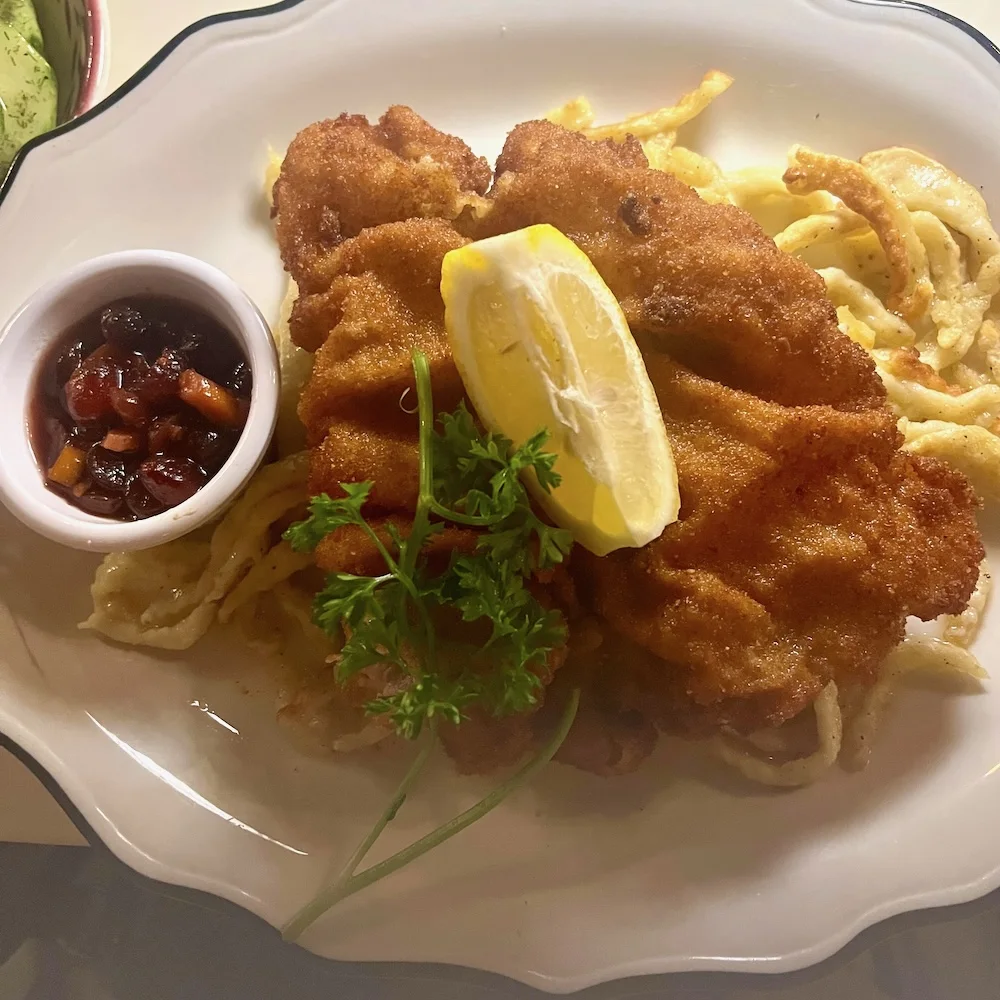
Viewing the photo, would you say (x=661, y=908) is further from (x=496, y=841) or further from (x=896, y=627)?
(x=896, y=627)

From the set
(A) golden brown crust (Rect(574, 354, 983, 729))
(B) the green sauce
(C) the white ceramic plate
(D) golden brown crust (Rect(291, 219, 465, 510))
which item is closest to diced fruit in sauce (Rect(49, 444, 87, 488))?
(C) the white ceramic plate

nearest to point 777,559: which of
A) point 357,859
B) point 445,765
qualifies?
point 445,765

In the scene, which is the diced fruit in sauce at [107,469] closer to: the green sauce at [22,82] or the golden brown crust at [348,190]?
the golden brown crust at [348,190]

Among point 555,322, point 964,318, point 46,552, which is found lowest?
point 46,552

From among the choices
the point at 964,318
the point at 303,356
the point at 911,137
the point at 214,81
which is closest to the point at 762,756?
the point at 964,318

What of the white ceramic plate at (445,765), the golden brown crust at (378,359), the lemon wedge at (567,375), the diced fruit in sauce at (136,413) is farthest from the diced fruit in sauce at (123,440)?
the lemon wedge at (567,375)

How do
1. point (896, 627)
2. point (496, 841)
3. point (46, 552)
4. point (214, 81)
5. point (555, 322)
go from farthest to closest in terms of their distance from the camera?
point (214, 81), point (46, 552), point (496, 841), point (896, 627), point (555, 322)

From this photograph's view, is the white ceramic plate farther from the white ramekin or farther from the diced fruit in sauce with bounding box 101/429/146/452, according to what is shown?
the diced fruit in sauce with bounding box 101/429/146/452
